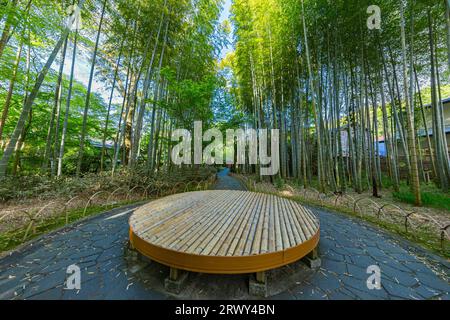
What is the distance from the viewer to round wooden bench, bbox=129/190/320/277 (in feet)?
4.36

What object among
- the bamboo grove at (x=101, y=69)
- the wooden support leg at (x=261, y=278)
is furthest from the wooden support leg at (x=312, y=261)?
the bamboo grove at (x=101, y=69)

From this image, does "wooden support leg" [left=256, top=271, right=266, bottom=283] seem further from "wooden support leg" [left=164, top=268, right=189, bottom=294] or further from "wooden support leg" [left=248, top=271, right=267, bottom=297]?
"wooden support leg" [left=164, top=268, right=189, bottom=294]

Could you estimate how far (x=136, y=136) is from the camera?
213 inches

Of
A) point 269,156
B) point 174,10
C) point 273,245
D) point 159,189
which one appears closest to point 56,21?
point 174,10

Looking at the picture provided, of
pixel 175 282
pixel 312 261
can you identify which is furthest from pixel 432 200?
pixel 175 282

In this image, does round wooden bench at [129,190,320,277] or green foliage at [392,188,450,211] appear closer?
round wooden bench at [129,190,320,277]

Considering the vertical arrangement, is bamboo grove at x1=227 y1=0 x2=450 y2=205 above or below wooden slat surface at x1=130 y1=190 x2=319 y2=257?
above

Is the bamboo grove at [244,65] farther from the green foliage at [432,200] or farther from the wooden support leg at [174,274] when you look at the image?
the wooden support leg at [174,274]

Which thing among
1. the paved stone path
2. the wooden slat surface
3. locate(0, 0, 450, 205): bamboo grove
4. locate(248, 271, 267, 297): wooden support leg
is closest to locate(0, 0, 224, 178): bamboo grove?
locate(0, 0, 450, 205): bamboo grove

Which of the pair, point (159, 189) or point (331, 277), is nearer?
point (331, 277)

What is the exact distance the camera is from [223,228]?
1.87 metres

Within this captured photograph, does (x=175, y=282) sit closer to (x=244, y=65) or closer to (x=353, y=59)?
(x=353, y=59)
